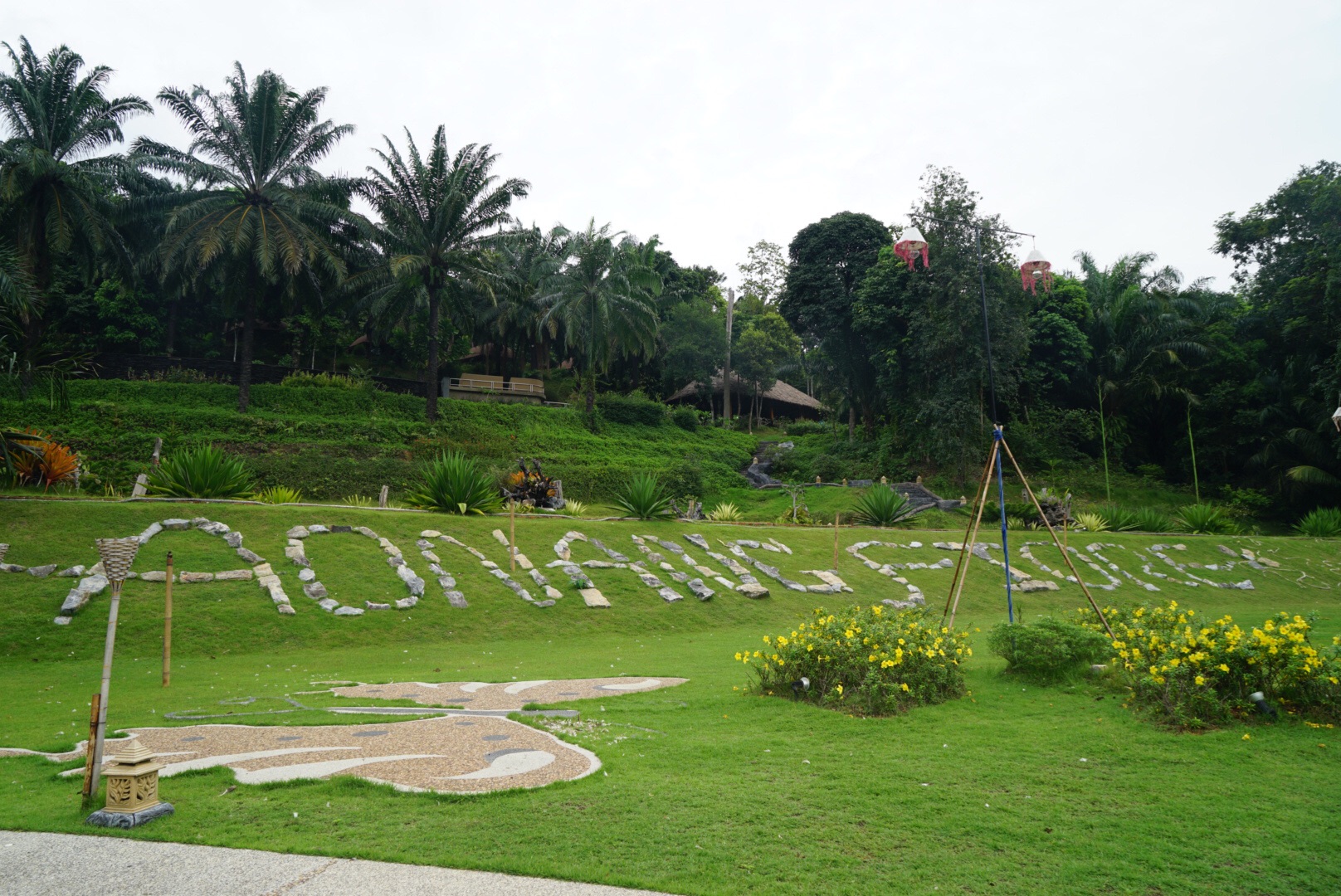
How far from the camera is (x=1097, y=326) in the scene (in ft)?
122

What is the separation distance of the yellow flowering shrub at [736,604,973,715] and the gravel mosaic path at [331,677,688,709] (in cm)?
161

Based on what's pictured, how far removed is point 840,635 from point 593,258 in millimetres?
35417

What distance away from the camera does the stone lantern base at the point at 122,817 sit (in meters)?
4.48

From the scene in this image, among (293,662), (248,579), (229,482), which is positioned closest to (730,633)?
(293,662)

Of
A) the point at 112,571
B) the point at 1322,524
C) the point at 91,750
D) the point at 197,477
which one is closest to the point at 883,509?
the point at 1322,524

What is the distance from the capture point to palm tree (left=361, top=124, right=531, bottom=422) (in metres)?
31.4

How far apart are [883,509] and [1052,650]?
13804mm

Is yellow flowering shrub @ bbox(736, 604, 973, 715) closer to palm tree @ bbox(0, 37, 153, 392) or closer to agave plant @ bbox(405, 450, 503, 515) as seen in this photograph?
agave plant @ bbox(405, 450, 503, 515)

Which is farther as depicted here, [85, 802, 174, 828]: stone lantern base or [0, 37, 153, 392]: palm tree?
[0, 37, 153, 392]: palm tree

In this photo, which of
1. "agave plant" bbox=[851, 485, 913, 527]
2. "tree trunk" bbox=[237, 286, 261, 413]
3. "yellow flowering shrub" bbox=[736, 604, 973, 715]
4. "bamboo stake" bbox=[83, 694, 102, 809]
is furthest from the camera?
"tree trunk" bbox=[237, 286, 261, 413]

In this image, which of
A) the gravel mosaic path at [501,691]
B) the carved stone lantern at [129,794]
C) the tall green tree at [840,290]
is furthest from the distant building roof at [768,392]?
the carved stone lantern at [129,794]

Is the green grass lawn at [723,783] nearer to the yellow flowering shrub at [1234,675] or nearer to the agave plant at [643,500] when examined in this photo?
the yellow flowering shrub at [1234,675]

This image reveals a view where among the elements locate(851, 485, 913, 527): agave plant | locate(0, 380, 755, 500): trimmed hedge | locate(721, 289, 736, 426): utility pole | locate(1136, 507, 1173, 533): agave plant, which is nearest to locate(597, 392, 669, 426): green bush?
locate(0, 380, 755, 500): trimmed hedge

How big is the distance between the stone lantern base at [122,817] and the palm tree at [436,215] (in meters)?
27.9
